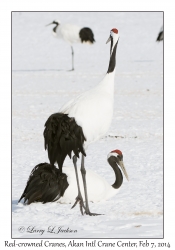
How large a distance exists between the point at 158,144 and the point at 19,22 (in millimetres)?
24938

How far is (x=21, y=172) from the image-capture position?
28.2ft

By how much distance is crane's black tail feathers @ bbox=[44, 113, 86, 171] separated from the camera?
6410 millimetres

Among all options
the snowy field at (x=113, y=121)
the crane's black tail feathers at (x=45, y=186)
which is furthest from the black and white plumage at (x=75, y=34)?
the crane's black tail feathers at (x=45, y=186)

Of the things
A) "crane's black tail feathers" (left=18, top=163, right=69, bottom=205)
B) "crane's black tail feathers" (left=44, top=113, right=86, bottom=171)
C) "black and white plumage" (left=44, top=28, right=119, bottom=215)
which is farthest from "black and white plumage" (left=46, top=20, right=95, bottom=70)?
"crane's black tail feathers" (left=44, top=113, right=86, bottom=171)

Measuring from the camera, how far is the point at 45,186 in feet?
23.2

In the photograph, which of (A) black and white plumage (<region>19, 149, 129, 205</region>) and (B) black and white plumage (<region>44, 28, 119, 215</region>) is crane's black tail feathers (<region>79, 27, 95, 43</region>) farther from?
(B) black and white plumage (<region>44, 28, 119, 215</region>)

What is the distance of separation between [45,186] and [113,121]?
5.73 m

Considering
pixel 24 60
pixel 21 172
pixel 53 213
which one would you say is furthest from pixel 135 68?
pixel 53 213

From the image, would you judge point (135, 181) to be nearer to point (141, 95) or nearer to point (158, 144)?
point (158, 144)

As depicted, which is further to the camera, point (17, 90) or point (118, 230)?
point (17, 90)

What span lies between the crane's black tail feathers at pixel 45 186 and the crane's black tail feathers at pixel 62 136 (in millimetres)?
556

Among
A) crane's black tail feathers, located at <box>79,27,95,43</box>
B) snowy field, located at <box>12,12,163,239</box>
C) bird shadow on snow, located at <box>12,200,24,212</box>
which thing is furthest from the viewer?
crane's black tail feathers, located at <box>79,27,95,43</box>

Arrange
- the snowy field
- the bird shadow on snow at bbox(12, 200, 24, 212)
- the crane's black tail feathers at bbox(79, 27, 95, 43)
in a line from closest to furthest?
the snowy field
the bird shadow on snow at bbox(12, 200, 24, 212)
the crane's black tail feathers at bbox(79, 27, 95, 43)

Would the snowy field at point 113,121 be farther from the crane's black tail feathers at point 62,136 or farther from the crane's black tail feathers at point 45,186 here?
the crane's black tail feathers at point 62,136
